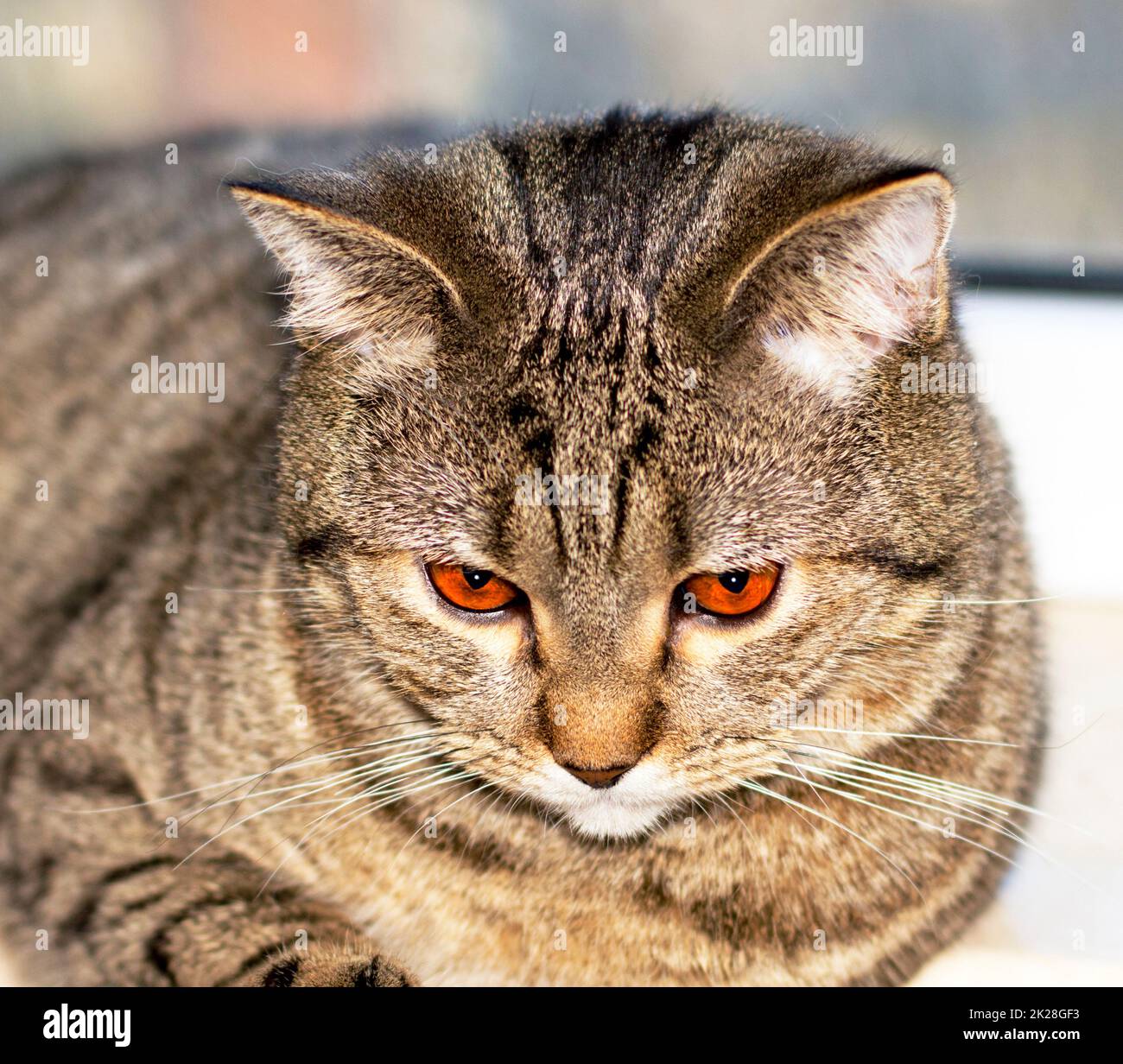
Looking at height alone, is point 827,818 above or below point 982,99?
below

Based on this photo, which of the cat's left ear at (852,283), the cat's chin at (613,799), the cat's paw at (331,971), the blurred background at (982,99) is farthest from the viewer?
the blurred background at (982,99)

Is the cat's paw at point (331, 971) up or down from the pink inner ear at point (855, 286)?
down

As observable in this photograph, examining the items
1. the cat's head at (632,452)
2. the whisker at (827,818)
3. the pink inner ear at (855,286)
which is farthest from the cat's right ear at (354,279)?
the whisker at (827,818)

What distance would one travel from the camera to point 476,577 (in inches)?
51.4

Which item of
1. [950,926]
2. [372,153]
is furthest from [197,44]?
[950,926]

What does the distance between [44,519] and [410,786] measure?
114 cm

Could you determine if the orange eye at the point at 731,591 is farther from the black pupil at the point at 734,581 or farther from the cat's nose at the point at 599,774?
the cat's nose at the point at 599,774

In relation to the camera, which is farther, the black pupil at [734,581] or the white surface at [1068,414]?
the white surface at [1068,414]

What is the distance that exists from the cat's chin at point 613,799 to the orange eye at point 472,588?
0.18 meters

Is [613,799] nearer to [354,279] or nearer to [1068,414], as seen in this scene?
[354,279]

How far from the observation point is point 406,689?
1.41m

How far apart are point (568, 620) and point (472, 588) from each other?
0.39 feet

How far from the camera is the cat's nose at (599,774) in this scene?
4.15 ft

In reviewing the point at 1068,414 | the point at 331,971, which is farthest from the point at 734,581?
the point at 1068,414
